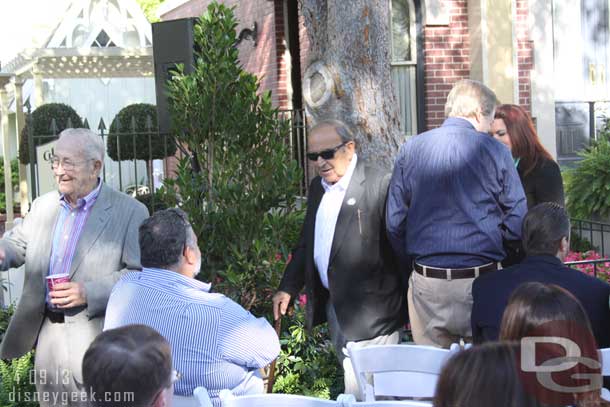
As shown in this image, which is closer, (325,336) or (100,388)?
(100,388)

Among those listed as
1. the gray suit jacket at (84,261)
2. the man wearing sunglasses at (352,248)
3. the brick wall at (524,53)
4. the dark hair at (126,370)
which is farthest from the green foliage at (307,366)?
the brick wall at (524,53)

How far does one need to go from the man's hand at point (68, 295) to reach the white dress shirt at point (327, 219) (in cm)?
133

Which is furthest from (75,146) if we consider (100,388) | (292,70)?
(292,70)

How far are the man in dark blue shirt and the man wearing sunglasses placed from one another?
8.6 inches

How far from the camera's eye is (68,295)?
425 cm

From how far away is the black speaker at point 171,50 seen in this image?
7277 mm

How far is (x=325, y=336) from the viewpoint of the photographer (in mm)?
6730

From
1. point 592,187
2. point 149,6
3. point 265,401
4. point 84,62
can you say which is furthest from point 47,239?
point 149,6

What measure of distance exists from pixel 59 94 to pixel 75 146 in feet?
71.8

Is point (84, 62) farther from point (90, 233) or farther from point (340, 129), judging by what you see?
point (90, 233)

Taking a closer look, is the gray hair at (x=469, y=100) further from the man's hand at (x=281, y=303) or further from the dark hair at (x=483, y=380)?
the dark hair at (x=483, y=380)

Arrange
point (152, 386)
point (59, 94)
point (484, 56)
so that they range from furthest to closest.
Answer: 1. point (59, 94)
2. point (484, 56)
3. point (152, 386)

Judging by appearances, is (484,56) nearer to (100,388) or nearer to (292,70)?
(292,70)

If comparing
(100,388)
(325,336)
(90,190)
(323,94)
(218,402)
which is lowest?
(325,336)
